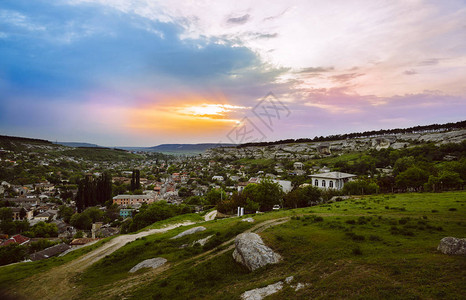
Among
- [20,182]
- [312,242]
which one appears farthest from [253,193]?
[20,182]

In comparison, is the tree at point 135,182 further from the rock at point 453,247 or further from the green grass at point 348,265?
the rock at point 453,247

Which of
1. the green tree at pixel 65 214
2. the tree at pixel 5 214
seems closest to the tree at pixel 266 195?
the green tree at pixel 65 214

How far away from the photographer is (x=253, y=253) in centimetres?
1691

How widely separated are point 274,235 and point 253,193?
83.0 ft

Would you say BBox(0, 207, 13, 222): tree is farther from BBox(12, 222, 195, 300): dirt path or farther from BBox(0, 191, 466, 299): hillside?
BBox(12, 222, 195, 300): dirt path

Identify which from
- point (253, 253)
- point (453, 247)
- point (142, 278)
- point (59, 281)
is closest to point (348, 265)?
point (453, 247)

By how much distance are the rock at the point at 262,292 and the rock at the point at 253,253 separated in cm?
284

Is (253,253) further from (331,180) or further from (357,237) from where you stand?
(331,180)

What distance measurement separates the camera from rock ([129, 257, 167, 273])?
807 inches

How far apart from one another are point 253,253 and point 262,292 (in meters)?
3.96

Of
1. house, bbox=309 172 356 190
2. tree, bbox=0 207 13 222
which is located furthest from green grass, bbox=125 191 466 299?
tree, bbox=0 207 13 222

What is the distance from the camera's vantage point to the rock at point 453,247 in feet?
40.9

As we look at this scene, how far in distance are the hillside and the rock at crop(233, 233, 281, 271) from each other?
55 cm

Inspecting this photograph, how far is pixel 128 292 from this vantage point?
54.8ft
